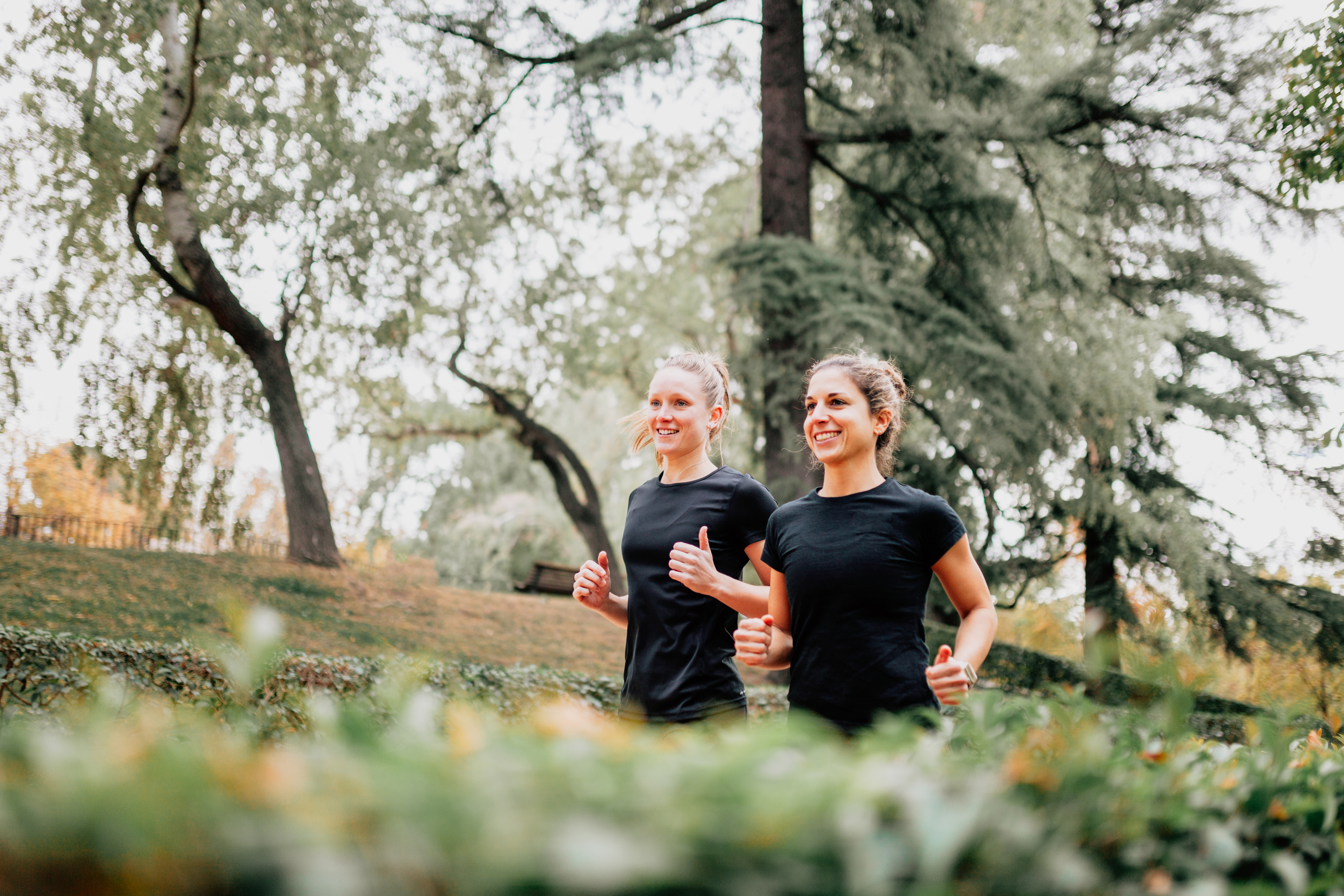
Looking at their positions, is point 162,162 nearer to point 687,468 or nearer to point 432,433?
point 432,433

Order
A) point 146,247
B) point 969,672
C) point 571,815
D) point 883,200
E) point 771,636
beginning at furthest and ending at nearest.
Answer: point 883,200
point 146,247
point 771,636
point 969,672
point 571,815

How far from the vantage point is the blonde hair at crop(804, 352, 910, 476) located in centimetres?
291

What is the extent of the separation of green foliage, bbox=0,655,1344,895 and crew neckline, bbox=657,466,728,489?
185 centimetres

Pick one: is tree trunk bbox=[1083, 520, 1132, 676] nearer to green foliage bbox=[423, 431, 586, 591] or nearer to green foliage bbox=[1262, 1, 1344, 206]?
green foliage bbox=[1262, 1, 1344, 206]

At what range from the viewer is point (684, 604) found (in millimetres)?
2879

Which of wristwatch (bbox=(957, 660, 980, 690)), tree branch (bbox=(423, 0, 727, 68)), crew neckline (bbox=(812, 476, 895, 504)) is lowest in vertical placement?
wristwatch (bbox=(957, 660, 980, 690))

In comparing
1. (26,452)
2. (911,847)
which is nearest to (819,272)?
(911,847)

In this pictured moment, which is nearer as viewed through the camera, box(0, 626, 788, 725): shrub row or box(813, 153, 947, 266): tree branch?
box(0, 626, 788, 725): shrub row

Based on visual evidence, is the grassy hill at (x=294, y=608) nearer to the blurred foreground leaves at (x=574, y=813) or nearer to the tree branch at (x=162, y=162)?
the tree branch at (x=162, y=162)

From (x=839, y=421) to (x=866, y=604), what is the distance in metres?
0.55

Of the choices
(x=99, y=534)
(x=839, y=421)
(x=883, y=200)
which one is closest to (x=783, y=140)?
(x=883, y=200)

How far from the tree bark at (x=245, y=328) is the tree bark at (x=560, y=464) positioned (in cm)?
378

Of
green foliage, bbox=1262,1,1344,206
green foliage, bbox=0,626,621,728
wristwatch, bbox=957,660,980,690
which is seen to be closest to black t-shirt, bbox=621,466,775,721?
wristwatch, bbox=957,660,980,690

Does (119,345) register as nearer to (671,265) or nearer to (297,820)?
(671,265)
